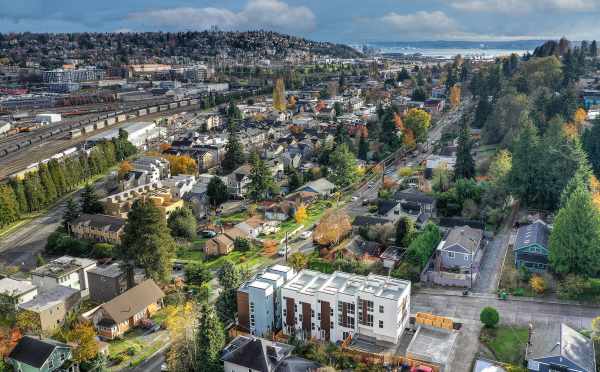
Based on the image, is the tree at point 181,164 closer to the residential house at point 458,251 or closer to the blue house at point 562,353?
the residential house at point 458,251

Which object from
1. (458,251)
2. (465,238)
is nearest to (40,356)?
(458,251)

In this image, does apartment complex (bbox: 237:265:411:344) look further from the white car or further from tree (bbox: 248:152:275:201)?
tree (bbox: 248:152:275:201)

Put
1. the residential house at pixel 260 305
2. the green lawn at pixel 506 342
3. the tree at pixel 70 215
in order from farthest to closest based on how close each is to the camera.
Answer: the tree at pixel 70 215, the residential house at pixel 260 305, the green lawn at pixel 506 342

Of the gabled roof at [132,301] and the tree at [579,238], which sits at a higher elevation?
the tree at [579,238]

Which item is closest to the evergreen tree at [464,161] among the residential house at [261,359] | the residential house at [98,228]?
the residential house at [98,228]

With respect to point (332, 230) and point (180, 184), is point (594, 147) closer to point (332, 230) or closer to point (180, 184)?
point (332, 230)

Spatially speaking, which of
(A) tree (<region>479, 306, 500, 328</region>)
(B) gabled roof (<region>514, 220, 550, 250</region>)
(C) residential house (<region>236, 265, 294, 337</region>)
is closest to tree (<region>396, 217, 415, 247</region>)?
(B) gabled roof (<region>514, 220, 550, 250</region>)

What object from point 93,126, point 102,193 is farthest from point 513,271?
point 93,126
